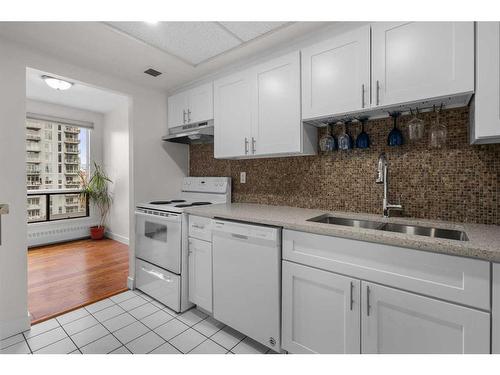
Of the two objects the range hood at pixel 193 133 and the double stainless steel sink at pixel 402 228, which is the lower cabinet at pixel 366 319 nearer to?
the double stainless steel sink at pixel 402 228

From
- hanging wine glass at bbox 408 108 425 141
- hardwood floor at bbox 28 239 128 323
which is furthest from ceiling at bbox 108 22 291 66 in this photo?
hardwood floor at bbox 28 239 128 323

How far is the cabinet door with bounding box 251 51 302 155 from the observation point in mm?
1897

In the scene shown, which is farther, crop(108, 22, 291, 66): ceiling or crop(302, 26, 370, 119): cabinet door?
crop(108, 22, 291, 66): ceiling

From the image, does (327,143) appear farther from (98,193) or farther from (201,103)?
(98,193)

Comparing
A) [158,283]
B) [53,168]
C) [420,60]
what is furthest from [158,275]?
[53,168]

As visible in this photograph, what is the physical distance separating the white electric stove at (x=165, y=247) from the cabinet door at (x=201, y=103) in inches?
26.5

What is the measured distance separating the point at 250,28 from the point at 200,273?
191 centimetres

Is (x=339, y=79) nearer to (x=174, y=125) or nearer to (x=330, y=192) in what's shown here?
(x=330, y=192)

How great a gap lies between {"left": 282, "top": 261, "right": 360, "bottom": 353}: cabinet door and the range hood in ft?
5.18

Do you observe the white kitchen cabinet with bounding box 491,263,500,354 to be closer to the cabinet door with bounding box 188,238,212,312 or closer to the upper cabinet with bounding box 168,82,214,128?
the cabinet door with bounding box 188,238,212,312

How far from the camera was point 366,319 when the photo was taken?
128 cm

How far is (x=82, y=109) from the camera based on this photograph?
445 centimetres

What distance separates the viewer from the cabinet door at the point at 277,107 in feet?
6.23

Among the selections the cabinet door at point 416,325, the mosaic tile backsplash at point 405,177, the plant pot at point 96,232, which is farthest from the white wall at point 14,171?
the plant pot at point 96,232
